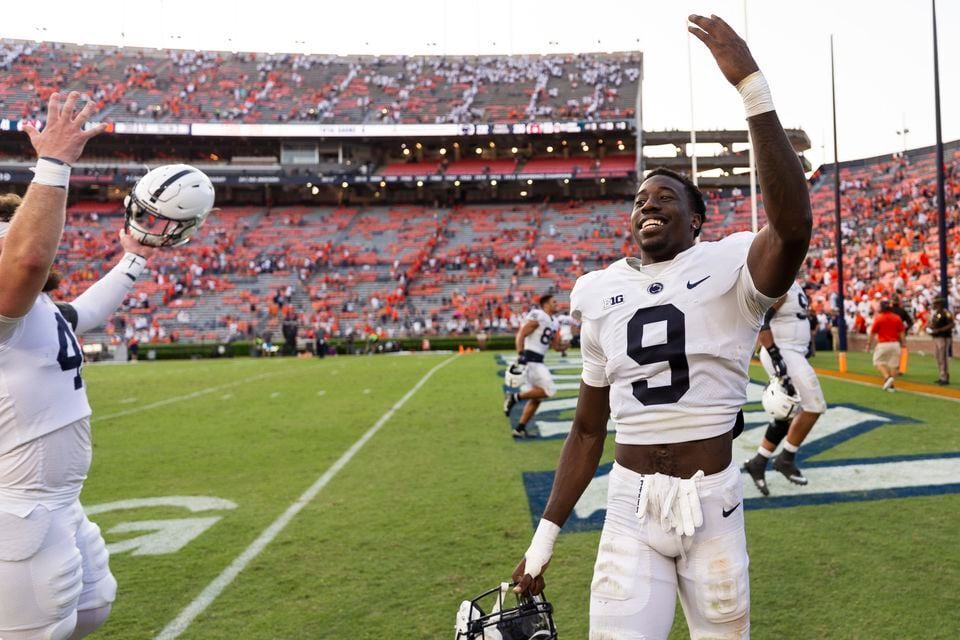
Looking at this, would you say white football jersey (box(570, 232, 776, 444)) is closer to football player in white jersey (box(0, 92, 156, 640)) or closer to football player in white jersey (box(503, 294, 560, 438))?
football player in white jersey (box(0, 92, 156, 640))

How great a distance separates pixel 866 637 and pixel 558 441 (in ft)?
17.8

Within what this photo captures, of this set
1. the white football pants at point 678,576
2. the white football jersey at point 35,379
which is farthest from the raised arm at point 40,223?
the white football pants at point 678,576

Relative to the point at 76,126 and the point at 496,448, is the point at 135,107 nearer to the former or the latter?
the point at 496,448

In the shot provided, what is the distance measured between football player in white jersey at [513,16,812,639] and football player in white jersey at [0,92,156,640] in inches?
60.0

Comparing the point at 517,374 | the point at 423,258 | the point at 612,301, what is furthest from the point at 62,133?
the point at 423,258

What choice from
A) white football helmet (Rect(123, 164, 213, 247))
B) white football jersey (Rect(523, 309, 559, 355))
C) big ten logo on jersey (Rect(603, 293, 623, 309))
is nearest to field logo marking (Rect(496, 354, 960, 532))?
white football jersey (Rect(523, 309, 559, 355))

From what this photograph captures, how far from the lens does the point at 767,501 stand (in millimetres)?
5691

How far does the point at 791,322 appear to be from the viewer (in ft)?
21.0

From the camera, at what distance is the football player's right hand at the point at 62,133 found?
209 centimetres

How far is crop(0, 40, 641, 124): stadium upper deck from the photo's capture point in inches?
1889

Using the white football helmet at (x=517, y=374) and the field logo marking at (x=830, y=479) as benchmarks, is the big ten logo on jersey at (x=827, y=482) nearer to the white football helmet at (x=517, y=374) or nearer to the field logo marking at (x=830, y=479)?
the field logo marking at (x=830, y=479)

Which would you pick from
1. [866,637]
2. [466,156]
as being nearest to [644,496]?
[866,637]

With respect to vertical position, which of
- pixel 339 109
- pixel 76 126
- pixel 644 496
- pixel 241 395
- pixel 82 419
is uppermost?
pixel 339 109

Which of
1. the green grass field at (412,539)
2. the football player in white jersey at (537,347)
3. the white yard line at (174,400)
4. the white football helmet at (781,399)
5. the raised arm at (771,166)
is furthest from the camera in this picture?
the white yard line at (174,400)
